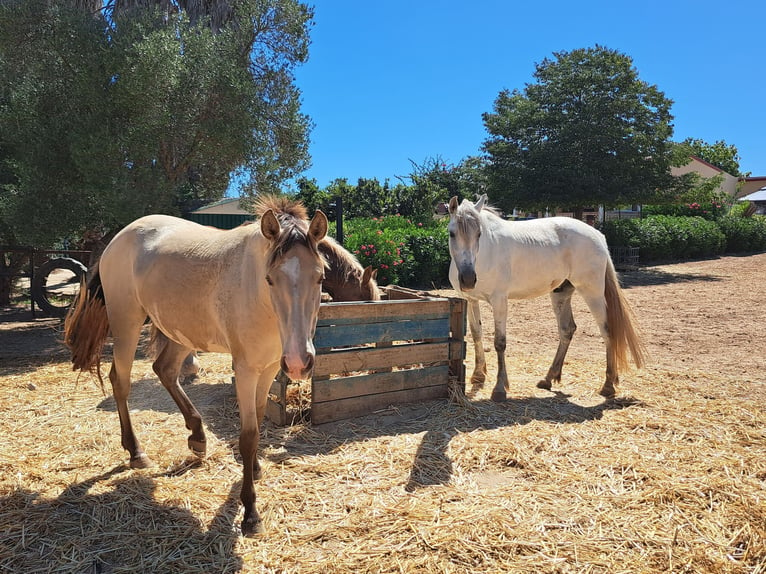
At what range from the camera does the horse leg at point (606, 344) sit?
4.90 metres

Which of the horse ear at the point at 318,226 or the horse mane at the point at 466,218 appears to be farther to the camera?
the horse mane at the point at 466,218

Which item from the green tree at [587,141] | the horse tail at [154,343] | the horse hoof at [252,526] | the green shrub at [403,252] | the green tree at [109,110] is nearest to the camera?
the horse hoof at [252,526]

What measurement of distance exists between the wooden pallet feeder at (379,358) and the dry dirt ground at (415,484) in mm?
155

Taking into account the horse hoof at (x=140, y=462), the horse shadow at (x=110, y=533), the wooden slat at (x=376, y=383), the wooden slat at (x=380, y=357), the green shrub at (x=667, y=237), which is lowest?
the horse shadow at (x=110, y=533)

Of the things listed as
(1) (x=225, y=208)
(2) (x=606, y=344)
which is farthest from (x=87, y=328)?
(1) (x=225, y=208)

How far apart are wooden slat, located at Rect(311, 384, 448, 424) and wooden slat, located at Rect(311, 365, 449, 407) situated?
1.5 inches

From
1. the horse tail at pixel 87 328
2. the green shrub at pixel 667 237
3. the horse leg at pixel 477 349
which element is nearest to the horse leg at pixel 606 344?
the horse leg at pixel 477 349

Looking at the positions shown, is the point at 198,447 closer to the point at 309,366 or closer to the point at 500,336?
the point at 309,366

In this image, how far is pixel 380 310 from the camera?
420cm

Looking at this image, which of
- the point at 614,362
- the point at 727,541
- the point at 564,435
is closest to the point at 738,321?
the point at 614,362

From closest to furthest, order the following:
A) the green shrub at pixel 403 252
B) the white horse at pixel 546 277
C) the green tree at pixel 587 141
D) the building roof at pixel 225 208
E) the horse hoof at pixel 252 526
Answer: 1. the horse hoof at pixel 252 526
2. the white horse at pixel 546 277
3. the green shrub at pixel 403 252
4. the green tree at pixel 587 141
5. the building roof at pixel 225 208

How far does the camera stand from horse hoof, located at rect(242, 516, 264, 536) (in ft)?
8.38

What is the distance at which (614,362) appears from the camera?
4953 millimetres

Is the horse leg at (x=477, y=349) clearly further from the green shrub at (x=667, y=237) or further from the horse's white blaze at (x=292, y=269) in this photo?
the green shrub at (x=667, y=237)
